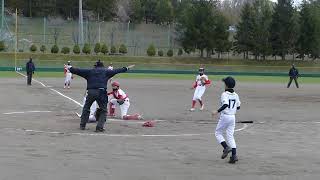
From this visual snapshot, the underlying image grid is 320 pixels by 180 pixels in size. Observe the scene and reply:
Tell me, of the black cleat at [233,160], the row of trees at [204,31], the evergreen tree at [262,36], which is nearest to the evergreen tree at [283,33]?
the evergreen tree at [262,36]

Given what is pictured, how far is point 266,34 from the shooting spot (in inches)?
3637

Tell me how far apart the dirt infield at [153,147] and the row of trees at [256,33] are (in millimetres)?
69437

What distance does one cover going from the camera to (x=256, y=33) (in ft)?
301

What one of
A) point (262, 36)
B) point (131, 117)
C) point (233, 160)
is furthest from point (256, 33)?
point (233, 160)

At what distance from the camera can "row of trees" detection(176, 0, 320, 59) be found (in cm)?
9175

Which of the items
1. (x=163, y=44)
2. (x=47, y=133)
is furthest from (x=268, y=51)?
(x=47, y=133)

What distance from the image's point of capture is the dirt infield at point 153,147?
10164 millimetres

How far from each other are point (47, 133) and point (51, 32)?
8446 cm

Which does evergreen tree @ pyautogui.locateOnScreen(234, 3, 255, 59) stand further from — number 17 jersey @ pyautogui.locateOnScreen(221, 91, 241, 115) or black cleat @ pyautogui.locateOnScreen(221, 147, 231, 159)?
black cleat @ pyautogui.locateOnScreen(221, 147, 231, 159)

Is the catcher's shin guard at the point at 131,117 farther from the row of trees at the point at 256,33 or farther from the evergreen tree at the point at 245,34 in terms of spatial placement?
the evergreen tree at the point at 245,34

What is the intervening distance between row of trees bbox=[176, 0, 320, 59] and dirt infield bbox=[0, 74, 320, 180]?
2734 inches

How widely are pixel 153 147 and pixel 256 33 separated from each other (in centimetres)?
8065

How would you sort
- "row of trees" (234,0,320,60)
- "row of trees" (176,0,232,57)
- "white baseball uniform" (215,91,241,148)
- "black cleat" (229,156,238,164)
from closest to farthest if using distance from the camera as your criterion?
"black cleat" (229,156,238,164), "white baseball uniform" (215,91,241,148), "row of trees" (176,0,232,57), "row of trees" (234,0,320,60)

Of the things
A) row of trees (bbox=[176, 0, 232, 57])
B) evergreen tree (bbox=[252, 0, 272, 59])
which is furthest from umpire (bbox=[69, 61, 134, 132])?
evergreen tree (bbox=[252, 0, 272, 59])
